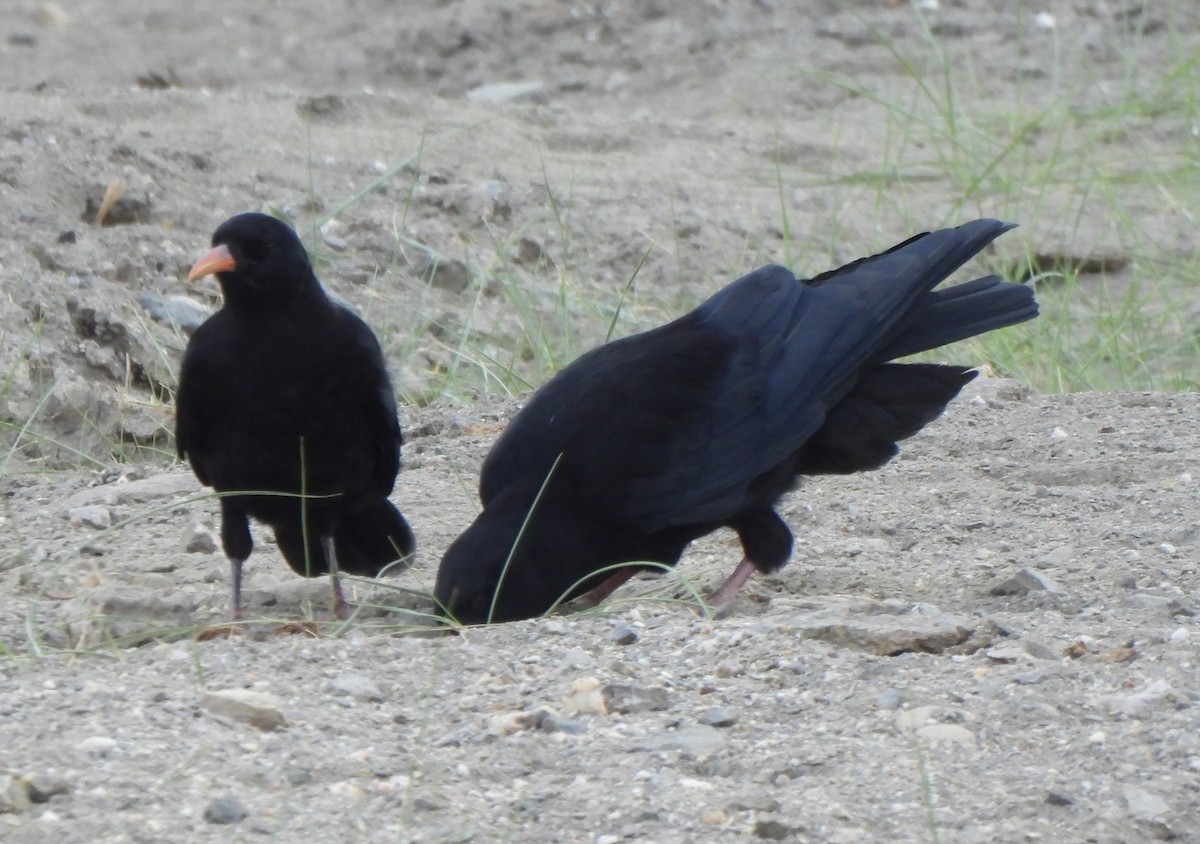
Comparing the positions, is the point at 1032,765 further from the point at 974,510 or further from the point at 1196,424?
the point at 1196,424

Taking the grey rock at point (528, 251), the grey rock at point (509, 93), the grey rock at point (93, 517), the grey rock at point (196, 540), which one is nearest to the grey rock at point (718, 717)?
the grey rock at point (196, 540)

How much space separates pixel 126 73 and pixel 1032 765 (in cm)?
855

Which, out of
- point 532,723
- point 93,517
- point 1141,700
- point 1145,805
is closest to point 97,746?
point 532,723

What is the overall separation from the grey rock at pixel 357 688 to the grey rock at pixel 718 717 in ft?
1.74

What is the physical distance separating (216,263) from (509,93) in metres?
5.84

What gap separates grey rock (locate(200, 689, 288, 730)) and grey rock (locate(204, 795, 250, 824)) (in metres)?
0.32

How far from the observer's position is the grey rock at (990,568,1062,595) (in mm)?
3639

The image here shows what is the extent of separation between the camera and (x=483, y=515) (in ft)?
12.5

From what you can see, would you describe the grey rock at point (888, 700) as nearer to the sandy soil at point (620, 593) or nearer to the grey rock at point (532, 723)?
the sandy soil at point (620, 593)

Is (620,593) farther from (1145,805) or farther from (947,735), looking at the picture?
(1145,805)

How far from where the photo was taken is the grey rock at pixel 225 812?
2436mm

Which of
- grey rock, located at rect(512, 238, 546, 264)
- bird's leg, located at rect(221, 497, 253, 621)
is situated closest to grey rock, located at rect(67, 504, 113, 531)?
bird's leg, located at rect(221, 497, 253, 621)

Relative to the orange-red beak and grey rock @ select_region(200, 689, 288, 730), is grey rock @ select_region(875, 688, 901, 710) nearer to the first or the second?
grey rock @ select_region(200, 689, 288, 730)

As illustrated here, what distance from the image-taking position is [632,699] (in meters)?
2.97
